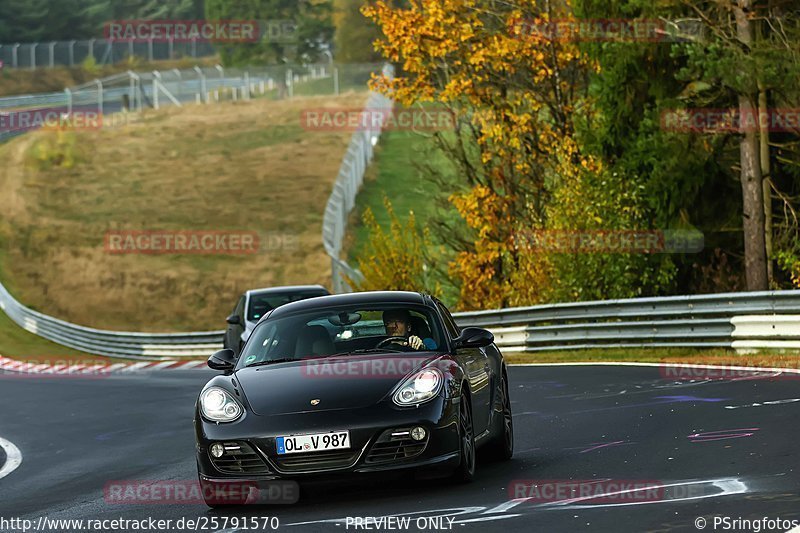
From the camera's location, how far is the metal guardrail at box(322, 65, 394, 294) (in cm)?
4009

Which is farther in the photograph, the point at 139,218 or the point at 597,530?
the point at 139,218

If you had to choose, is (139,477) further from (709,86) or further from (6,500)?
(709,86)

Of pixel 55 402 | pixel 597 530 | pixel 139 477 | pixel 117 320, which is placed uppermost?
pixel 597 530

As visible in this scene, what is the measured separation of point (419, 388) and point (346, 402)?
1.61 ft

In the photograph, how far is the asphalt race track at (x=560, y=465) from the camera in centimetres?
882

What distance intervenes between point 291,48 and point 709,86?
102784 mm

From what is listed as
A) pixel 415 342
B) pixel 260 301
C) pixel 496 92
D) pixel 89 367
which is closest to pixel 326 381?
pixel 415 342

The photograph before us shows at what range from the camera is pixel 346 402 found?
32.7 feet

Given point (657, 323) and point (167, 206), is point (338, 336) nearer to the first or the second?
point (657, 323)

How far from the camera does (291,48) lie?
132 meters

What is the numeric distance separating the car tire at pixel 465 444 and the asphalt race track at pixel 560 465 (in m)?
0.09

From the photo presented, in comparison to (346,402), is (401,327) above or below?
above

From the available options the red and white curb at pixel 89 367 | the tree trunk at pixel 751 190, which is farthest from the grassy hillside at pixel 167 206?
the tree trunk at pixel 751 190

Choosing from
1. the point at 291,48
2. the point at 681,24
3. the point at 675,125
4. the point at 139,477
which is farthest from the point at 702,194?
the point at 291,48
